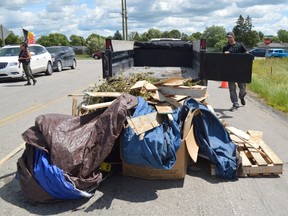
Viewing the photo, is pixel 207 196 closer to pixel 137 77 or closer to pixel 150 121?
pixel 150 121

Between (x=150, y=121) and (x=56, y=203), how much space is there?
1442mm

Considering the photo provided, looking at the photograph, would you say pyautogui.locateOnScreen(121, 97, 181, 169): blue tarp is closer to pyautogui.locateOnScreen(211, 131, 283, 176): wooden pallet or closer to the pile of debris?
the pile of debris

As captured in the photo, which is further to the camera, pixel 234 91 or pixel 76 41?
pixel 76 41

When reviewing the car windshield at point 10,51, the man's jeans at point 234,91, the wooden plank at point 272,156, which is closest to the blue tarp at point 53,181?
the wooden plank at point 272,156

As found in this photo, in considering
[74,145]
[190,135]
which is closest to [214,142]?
[190,135]

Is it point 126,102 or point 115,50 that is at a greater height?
point 115,50

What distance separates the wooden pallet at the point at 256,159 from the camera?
4434 mm

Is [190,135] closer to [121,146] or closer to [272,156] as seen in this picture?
[121,146]

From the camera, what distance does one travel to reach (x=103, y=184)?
13.9ft

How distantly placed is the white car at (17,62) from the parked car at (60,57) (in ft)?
6.18

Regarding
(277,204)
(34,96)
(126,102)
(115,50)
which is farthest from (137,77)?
(34,96)

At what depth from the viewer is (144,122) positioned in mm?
4027

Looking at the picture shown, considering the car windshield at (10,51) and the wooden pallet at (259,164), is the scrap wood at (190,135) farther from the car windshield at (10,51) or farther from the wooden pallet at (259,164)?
the car windshield at (10,51)

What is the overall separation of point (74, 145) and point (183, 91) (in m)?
2.26
